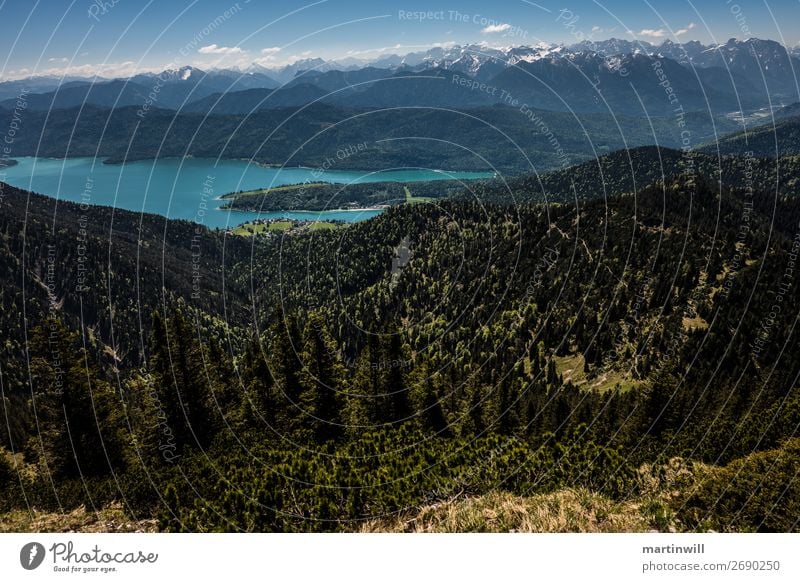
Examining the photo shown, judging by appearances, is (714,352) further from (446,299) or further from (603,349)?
(446,299)

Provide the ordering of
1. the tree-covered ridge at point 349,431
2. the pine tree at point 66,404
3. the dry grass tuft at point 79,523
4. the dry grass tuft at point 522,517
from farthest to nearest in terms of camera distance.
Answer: the pine tree at point 66,404 < the dry grass tuft at point 79,523 < the tree-covered ridge at point 349,431 < the dry grass tuft at point 522,517

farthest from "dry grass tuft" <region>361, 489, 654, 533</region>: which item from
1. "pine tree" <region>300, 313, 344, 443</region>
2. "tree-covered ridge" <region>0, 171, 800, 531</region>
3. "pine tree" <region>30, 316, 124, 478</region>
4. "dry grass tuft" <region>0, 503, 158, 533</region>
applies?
"pine tree" <region>30, 316, 124, 478</region>

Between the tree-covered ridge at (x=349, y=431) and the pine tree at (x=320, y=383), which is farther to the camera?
the pine tree at (x=320, y=383)

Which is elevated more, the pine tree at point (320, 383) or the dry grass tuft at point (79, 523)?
the dry grass tuft at point (79, 523)

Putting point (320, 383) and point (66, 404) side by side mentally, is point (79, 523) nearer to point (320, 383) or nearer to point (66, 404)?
point (66, 404)

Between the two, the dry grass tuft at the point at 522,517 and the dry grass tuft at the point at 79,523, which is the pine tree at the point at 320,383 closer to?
the dry grass tuft at the point at 79,523

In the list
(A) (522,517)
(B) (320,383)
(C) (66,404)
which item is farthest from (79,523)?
(B) (320,383)

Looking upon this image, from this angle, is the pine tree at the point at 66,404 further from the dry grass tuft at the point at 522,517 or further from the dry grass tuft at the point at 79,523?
the dry grass tuft at the point at 522,517

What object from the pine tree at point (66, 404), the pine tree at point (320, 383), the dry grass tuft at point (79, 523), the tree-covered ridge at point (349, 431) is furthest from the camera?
the pine tree at point (320, 383)

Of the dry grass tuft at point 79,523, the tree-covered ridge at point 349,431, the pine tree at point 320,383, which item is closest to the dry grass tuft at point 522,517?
the tree-covered ridge at point 349,431

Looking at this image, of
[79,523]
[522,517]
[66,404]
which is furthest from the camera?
[66,404]

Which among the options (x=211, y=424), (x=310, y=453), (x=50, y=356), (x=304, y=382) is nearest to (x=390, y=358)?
(x=304, y=382)
